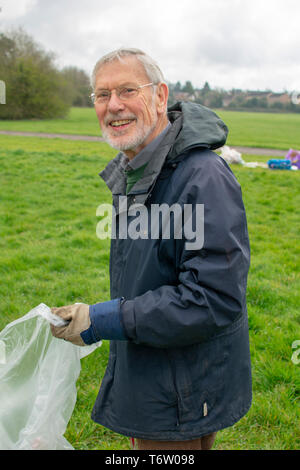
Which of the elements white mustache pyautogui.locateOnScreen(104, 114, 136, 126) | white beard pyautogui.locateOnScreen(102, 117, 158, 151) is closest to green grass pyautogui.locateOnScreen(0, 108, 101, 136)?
white mustache pyautogui.locateOnScreen(104, 114, 136, 126)

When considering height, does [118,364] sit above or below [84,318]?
below

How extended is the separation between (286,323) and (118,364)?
2394 mm

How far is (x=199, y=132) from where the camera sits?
167cm

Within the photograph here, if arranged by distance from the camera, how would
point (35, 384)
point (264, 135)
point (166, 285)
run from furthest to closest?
point (264, 135) < point (35, 384) < point (166, 285)

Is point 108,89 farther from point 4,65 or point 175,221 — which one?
point 4,65

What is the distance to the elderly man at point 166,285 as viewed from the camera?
153 cm

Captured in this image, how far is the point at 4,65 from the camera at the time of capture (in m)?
34.8

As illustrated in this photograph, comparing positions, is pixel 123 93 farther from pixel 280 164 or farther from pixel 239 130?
pixel 239 130

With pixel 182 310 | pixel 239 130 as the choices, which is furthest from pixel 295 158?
pixel 239 130

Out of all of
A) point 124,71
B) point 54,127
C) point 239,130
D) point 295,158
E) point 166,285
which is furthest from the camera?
point 239,130

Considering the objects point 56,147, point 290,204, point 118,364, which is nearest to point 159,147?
point 118,364

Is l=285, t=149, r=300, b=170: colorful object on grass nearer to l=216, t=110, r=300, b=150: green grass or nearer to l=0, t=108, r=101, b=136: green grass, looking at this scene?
l=216, t=110, r=300, b=150: green grass

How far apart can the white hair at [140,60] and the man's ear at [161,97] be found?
35mm

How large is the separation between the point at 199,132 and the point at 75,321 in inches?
34.1
